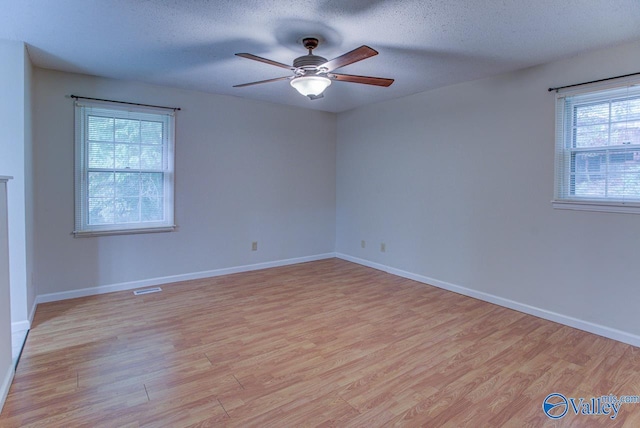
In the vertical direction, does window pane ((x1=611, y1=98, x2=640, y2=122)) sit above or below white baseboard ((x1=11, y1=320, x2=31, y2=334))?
above

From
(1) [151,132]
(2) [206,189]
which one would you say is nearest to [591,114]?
(2) [206,189]

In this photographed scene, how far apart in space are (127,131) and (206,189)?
110 cm

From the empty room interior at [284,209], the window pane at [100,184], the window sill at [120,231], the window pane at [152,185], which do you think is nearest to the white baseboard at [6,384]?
the empty room interior at [284,209]

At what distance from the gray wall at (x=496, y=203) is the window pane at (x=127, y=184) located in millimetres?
3039

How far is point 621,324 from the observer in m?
2.81

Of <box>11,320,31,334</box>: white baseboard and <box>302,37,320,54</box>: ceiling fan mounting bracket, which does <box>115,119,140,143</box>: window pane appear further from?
<box>302,37,320,54</box>: ceiling fan mounting bracket

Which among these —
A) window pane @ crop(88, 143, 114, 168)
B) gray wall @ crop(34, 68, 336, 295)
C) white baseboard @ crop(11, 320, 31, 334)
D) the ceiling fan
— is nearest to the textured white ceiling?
the ceiling fan

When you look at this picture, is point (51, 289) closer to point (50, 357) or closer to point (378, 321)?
point (50, 357)

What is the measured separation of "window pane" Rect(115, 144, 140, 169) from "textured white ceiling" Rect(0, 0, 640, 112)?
78 centimetres

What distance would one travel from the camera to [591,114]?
2.99 m

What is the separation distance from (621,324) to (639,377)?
2.20 feet

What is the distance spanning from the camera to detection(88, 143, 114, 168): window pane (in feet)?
12.3

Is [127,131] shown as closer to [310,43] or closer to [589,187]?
[310,43]

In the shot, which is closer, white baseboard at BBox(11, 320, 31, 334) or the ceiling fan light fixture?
the ceiling fan light fixture
